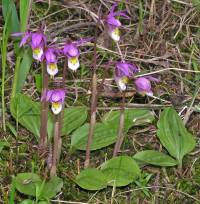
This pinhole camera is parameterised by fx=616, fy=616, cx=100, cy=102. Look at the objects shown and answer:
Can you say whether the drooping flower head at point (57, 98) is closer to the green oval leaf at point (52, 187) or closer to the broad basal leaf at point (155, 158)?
the green oval leaf at point (52, 187)

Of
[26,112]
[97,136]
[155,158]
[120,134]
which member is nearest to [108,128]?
[97,136]

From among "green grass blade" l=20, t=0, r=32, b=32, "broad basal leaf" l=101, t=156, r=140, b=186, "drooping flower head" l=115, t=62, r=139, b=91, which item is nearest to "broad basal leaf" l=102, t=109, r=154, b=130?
"broad basal leaf" l=101, t=156, r=140, b=186

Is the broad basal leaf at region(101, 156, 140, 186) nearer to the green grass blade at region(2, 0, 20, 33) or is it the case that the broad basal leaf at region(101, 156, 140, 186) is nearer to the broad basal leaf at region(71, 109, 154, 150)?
the broad basal leaf at region(71, 109, 154, 150)

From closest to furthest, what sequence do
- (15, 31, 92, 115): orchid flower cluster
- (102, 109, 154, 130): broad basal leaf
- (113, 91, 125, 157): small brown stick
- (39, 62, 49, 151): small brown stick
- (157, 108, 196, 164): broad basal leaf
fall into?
(15, 31, 92, 115): orchid flower cluster < (39, 62, 49, 151): small brown stick < (113, 91, 125, 157): small brown stick < (157, 108, 196, 164): broad basal leaf < (102, 109, 154, 130): broad basal leaf

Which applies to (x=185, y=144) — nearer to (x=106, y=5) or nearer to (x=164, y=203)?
(x=164, y=203)

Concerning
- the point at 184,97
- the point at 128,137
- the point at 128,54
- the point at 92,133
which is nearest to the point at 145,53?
the point at 128,54

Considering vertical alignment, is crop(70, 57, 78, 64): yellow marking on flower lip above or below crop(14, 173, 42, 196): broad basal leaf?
above

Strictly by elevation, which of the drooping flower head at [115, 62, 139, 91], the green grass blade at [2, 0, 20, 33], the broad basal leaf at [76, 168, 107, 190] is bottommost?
the broad basal leaf at [76, 168, 107, 190]
